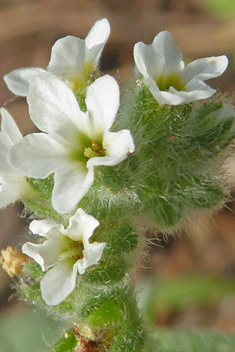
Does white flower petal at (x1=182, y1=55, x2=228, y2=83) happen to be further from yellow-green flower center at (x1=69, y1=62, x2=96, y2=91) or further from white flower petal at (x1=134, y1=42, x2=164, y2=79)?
yellow-green flower center at (x1=69, y1=62, x2=96, y2=91)

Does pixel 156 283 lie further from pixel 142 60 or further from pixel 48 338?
pixel 142 60

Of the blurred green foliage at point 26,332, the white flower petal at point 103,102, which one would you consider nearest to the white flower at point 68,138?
the white flower petal at point 103,102

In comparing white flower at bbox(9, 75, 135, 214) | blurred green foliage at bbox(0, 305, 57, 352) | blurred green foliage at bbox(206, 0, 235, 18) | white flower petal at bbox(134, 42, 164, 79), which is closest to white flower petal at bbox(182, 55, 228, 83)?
white flower petal at bbox(134, 42, 164, 79)

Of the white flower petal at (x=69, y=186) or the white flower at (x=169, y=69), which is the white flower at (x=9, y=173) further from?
the white flower at (x=169, y=69)

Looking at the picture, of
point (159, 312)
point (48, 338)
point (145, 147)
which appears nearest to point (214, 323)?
point (159, 312)

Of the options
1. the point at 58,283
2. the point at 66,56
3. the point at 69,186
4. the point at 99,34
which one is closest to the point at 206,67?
the point at 99,34

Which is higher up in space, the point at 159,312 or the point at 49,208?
the point at 49,208
